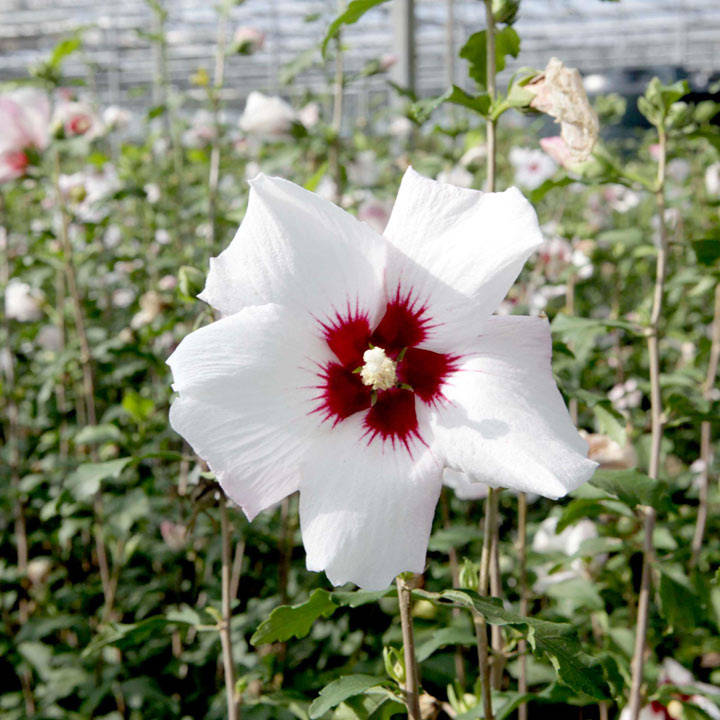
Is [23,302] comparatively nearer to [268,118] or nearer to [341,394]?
[268,118]

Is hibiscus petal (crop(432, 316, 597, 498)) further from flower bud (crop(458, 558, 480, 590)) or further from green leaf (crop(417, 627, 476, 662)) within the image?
green leaf (crop(417, 627, 476, 662))

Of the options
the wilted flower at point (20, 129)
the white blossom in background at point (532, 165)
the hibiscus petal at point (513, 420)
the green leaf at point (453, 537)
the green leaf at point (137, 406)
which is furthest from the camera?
the white blossom in background at point (532, 165)

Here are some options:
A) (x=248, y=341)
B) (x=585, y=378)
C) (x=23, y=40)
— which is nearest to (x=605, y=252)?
(x=585, y=378)

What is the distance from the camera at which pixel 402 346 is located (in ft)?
2.59

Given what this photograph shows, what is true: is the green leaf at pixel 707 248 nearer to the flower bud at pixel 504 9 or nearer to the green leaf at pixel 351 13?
the flower bud at pixel 504 9

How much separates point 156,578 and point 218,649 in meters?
0.42

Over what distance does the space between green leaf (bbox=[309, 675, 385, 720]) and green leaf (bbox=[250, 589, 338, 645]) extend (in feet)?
0.22

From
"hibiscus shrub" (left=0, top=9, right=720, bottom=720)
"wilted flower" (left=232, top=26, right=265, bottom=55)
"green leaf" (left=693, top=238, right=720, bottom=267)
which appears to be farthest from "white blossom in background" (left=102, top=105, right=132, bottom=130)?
"green leaf" (left=693, top=238, right=720, bottom=267)

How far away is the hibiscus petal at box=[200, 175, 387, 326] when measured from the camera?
2.25 feet

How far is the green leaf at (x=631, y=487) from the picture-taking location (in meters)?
1.02

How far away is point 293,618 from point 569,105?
601mm

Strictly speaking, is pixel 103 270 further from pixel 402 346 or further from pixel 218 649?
pixel 402 346

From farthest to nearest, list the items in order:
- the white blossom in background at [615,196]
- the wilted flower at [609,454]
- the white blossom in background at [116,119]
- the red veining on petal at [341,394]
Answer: the white blossom in background at [615,196] < the white blossom in background at [116,119] < the wilted flower at [609,454] < the red veining on petal at [341,394]

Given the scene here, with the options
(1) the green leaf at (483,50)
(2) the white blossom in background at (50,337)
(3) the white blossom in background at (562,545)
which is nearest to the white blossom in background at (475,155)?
(1) the green leaf at (483,50)
